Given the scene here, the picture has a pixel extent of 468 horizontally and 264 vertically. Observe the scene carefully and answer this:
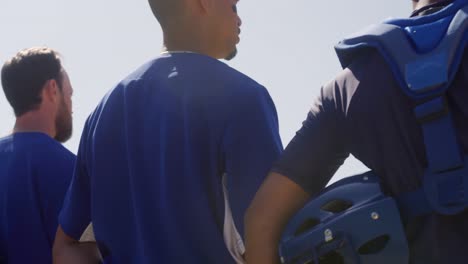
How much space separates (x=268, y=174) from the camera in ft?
9.02

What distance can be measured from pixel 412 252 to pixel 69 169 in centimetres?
289

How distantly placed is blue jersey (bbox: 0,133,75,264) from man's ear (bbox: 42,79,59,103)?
23.2 inches

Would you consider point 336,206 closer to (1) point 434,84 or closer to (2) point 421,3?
(1) point 434,84

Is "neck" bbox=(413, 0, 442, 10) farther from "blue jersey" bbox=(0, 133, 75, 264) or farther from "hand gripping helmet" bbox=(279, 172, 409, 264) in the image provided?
"blue jersey" bbox=(0, 133, 75, 264)

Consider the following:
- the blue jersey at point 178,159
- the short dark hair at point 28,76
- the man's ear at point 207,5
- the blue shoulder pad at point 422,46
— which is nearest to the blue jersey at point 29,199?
the short dark hair at point 28,76

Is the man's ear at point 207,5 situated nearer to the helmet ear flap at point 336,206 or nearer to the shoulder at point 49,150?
the helmet ear flap at point 336,206

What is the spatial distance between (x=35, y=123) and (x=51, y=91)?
15.5 inches

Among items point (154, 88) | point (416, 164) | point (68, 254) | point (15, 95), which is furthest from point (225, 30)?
point (15, 95)

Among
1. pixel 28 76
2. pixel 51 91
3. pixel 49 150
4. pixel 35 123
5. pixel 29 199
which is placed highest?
pixel 28 76

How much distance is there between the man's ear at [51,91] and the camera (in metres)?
5.28

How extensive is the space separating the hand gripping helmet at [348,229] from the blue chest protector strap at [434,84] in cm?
8

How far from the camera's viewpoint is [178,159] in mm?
3133

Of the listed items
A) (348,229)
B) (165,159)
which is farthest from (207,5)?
(348,229)

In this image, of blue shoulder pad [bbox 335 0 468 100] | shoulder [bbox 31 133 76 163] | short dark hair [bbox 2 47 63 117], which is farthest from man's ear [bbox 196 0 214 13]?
short dark hair [bbox 2 47 63 117]
